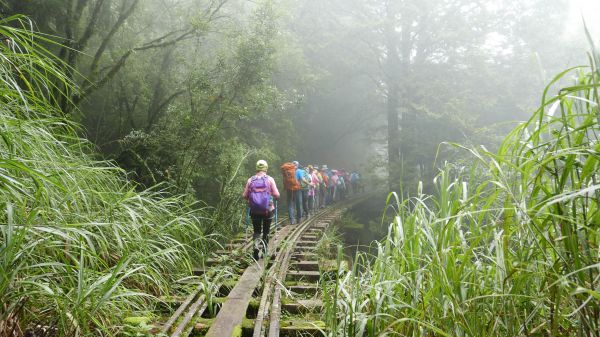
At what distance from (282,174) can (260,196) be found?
8303mm

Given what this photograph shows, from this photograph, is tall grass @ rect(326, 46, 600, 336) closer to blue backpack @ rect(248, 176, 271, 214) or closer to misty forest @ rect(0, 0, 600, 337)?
misty forest @ rect(0, 0, 600, 337)

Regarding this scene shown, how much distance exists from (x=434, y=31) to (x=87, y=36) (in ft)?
57.1

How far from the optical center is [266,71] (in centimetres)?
966

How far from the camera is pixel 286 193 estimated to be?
11391mm

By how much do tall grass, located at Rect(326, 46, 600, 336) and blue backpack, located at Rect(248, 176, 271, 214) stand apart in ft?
10.7

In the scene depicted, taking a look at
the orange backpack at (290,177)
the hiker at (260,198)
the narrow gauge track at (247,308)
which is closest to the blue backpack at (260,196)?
the hiker at (260,198)

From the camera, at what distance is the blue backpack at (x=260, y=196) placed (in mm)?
5781

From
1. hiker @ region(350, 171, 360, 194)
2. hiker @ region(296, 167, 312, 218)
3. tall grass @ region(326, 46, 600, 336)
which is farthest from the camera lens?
hiker @ region(350, 171, 360, 194)

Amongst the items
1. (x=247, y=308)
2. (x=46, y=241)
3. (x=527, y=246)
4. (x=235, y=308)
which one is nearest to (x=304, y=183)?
(x=247, y=308)

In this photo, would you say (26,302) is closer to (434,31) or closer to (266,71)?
(266,71)

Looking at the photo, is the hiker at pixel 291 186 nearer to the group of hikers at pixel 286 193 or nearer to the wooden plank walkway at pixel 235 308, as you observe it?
the group of hikers at pixel 286 193

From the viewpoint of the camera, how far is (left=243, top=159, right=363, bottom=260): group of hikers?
581 cm

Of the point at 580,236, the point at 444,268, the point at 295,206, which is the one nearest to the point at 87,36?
the point at 295,206

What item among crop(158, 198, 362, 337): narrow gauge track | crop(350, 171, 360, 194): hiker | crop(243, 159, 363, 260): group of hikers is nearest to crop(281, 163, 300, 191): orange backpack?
crop(243, 159, 363, 260): group of hikers
